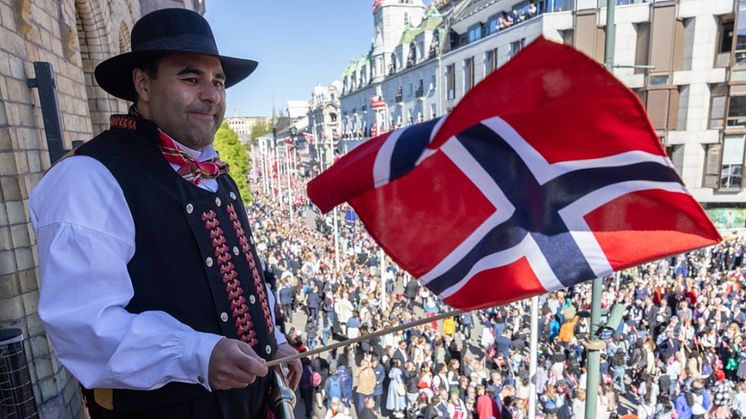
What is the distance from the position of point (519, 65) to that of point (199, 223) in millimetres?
1385

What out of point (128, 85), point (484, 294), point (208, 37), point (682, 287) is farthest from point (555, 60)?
point (682, 287)

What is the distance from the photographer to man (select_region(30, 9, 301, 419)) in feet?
4.82

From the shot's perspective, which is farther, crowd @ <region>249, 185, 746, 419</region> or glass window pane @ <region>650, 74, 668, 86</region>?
glass window pane @ <region>650, 74, 668, 86</region>

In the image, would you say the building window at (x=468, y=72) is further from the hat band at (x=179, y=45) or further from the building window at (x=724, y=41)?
the hat band at (x=179, y=45)

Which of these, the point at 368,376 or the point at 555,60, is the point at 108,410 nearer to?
the point at 555,60

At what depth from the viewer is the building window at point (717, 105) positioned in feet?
78.9

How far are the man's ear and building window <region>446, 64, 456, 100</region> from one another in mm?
34164

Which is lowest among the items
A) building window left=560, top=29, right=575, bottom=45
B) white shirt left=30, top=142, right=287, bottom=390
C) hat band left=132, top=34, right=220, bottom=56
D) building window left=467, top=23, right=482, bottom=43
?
white shirt left=30, top=142, right=287, bottom=390

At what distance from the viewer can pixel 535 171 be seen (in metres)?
2.14

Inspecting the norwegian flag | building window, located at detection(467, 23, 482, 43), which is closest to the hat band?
the norwegian flag

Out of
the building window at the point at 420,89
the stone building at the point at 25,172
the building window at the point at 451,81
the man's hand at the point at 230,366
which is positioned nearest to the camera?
the man's hand at the point at 230,366

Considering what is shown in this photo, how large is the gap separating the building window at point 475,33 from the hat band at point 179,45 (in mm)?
32289

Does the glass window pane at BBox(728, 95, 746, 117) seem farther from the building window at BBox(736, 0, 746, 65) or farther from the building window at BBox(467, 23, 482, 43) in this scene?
the building window at BBox(467, 23, 482, 43)

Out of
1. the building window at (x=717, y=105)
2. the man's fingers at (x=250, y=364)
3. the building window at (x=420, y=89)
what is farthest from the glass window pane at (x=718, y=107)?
the man's fingers at (x=250, y=364)
